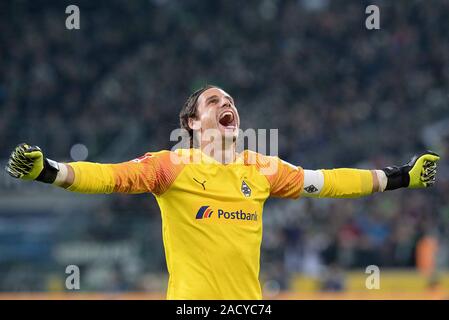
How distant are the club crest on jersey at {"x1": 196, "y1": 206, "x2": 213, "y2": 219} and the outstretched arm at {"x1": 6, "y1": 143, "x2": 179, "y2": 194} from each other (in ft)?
0.75

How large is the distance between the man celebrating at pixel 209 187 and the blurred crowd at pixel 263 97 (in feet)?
29.6

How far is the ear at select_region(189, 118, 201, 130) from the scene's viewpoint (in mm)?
5488

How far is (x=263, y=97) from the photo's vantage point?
19766mm

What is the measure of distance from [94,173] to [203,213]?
626 mm

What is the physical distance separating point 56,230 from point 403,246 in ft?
17.7

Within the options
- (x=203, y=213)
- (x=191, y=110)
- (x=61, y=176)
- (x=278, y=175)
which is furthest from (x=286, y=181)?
(x=61, y=176)

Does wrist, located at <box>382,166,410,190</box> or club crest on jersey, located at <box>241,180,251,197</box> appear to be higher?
wrist, located at <box>382,166,410,190</box>

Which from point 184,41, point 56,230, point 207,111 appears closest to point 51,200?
point 56,230

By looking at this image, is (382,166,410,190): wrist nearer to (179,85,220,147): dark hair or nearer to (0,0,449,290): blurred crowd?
(179,85,220,147): dark hair

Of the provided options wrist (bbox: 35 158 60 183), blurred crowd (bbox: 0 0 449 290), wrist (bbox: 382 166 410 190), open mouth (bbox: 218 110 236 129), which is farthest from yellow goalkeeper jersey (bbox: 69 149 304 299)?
blurred crowd (bbox: 0 0 449 290)

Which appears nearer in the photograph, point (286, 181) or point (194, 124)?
point (286, 181)

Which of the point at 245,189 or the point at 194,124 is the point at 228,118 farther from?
the point at 245,189

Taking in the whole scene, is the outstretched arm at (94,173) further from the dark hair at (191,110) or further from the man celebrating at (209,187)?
the dark hair at (191,110)

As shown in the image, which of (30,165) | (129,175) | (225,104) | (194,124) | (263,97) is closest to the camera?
(30,165)
